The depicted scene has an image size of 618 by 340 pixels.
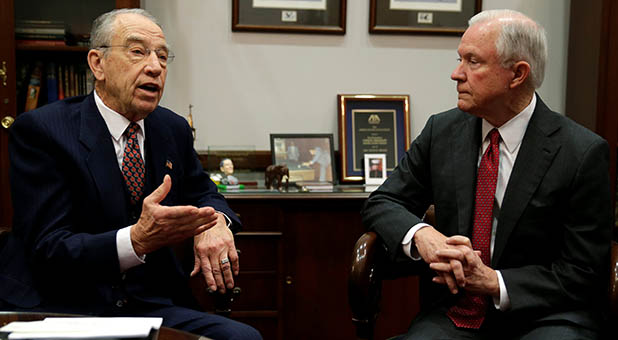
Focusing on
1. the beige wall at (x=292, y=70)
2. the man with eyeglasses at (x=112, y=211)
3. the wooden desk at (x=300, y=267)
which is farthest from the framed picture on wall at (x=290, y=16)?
the man with eyeglasses at (x=112, y=211)

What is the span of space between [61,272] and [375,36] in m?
2.24

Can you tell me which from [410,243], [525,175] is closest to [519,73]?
[525,175]

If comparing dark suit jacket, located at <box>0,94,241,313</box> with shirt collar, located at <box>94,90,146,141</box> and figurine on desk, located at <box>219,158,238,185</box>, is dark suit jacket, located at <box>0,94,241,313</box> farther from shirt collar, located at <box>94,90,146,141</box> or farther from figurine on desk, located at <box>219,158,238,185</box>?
figurine on desk, located at <box>219,158,238,185</box>

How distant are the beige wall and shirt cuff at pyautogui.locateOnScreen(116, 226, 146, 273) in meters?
1.62

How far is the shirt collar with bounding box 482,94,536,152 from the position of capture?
1879mm

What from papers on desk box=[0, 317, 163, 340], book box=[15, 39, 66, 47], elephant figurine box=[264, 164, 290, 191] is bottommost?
papers on desk box=[0, 317, 163, 340]

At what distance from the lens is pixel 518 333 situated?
1.78 metres

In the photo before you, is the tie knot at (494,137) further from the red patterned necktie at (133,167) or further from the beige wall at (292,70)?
the beige wall at (292,70)

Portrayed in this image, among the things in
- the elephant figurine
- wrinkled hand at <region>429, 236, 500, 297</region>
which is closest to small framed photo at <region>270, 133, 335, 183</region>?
the elephant figurine

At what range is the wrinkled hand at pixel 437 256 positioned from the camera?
1.69 m

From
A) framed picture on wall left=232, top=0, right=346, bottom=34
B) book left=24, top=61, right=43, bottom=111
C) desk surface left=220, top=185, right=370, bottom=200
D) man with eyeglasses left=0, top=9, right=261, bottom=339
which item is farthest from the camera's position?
framed picture on wall left=232, top=0, right=346, bottom=34

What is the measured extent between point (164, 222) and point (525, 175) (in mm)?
1057

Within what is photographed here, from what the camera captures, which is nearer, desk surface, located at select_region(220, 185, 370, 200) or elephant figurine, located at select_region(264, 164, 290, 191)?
desk surface, located at select_region(220, 185, 370, 200)

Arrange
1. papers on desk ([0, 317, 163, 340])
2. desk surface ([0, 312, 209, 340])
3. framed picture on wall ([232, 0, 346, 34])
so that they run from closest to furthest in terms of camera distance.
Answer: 1. papers on desk ([0, 317, 163, 340])
2. desk surface ([0, 312, 209, 340])
3. framed picture on wall ([232, 0, 346, 34])
